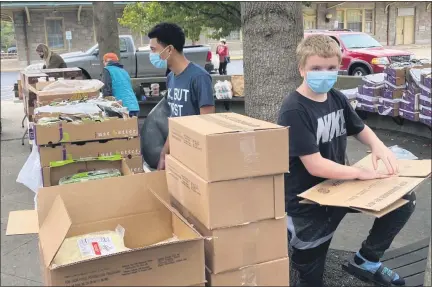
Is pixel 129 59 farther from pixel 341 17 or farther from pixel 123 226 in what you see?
pixel 341 17

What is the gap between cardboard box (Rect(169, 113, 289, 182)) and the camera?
1905 mm

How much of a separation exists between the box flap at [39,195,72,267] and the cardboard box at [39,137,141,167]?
1.65 metres

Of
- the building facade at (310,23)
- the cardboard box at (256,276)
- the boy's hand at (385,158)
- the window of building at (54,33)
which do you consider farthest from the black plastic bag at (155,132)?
the window of building at (54,33)

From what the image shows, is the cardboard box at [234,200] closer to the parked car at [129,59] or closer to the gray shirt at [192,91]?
the gray shirt at [192,91]

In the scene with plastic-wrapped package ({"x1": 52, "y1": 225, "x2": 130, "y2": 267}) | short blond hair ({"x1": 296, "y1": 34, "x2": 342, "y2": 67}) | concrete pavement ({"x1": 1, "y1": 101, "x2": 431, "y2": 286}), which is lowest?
concrete pavement ({"x1": 1, "y1": 101, "x2": 431, "y2": 286})

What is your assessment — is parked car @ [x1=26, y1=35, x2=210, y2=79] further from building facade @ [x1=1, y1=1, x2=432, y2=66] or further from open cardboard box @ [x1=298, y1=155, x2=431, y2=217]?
open cardboard box @ [x1=298, y1=155, x2=431, y2=217]

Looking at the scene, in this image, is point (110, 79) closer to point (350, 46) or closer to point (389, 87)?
point (389, 87)

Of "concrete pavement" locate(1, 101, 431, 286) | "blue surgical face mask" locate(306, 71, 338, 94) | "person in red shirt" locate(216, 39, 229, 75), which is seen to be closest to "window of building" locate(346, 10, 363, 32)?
"person in red shirt" locate(216, 39, 229, 75)

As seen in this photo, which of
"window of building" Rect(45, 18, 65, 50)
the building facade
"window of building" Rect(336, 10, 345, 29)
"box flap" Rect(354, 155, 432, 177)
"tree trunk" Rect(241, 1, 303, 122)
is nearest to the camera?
"box flap" Rect(354, 155, 432, 177)

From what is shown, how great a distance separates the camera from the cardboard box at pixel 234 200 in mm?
1930

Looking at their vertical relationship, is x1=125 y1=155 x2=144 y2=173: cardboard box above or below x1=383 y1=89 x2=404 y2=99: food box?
below

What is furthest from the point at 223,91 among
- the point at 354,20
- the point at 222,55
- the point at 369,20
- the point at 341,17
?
the point at 369,20

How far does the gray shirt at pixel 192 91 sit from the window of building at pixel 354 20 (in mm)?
29144

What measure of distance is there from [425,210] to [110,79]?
3.95 meters
